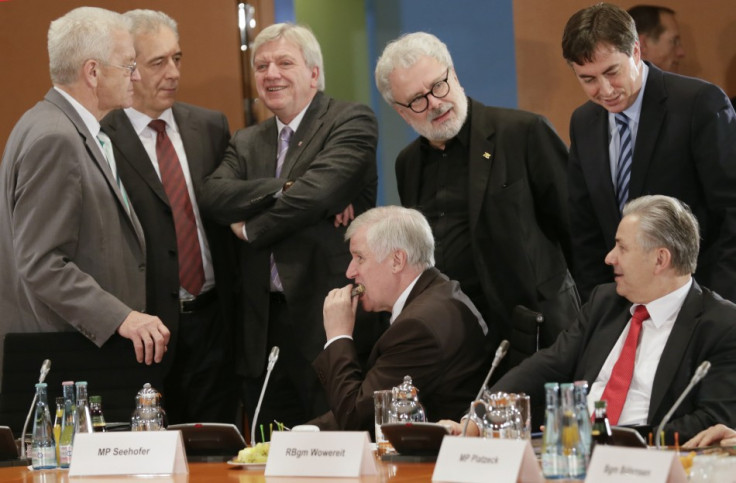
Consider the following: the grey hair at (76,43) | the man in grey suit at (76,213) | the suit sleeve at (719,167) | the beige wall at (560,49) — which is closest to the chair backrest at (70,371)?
the man in grey suit at (76,213)

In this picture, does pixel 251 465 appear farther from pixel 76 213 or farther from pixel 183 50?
pixel 183 50

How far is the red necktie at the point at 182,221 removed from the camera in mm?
4285

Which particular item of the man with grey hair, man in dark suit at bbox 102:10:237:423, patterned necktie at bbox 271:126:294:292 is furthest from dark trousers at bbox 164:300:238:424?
the man with grey hair

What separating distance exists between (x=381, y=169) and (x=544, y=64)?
Result: 1.03 m

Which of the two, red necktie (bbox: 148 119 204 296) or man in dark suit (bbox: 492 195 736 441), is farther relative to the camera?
red necktie (bbox: 148 119 204 296)

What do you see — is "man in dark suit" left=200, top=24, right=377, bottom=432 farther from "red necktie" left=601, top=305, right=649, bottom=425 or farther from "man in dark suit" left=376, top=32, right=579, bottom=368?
"red necktie" left=601, top=305, right=649, bottom=425

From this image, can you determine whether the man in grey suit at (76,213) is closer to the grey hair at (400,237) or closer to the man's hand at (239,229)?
the man's hand at (239,229)

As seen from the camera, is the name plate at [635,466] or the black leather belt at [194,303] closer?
the name plate at [635,466]

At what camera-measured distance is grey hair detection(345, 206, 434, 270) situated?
3.69 meters

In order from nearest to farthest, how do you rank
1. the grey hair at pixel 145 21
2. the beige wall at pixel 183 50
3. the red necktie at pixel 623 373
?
the red necktie at pixel 623 373 → the grey hair at pixel 145 21 → the beige wall at pixel 183 50

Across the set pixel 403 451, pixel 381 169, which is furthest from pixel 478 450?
pixel 381 169

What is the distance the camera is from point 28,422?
361cm

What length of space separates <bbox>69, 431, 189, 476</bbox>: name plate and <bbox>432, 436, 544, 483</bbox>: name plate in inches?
27.0

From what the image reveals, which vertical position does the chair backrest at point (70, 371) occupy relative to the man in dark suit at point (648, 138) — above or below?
below
